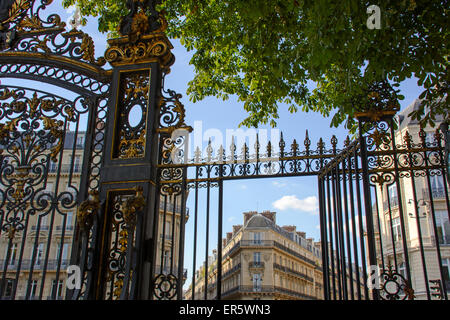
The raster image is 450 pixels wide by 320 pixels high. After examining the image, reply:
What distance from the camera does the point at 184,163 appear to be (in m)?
4.93

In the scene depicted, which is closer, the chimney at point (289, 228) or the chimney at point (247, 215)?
the chimney at point (247, 215)

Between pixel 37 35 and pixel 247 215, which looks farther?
pixel 247 215

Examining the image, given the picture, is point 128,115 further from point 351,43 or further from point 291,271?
point 291,271

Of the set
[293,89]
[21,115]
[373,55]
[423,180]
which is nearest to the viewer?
[373,55]

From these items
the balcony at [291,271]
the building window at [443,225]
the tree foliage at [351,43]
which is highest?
the balcony at [291,271]

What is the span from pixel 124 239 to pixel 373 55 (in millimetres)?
3444

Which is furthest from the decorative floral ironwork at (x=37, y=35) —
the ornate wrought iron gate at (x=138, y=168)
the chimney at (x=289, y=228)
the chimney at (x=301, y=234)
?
the chimney at (x=301, y=234)

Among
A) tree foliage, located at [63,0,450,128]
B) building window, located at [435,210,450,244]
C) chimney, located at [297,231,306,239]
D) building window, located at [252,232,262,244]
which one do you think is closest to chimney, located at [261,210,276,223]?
building window, located at [252,232,262,244]

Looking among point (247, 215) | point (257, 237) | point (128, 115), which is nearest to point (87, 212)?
point (128, 115)

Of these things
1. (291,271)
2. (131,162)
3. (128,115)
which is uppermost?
(291,271)

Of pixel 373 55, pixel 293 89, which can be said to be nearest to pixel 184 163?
pixel 373 55

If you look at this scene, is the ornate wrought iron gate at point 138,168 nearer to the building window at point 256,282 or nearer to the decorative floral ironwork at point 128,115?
the decorative floral ironwork at point 128,115
